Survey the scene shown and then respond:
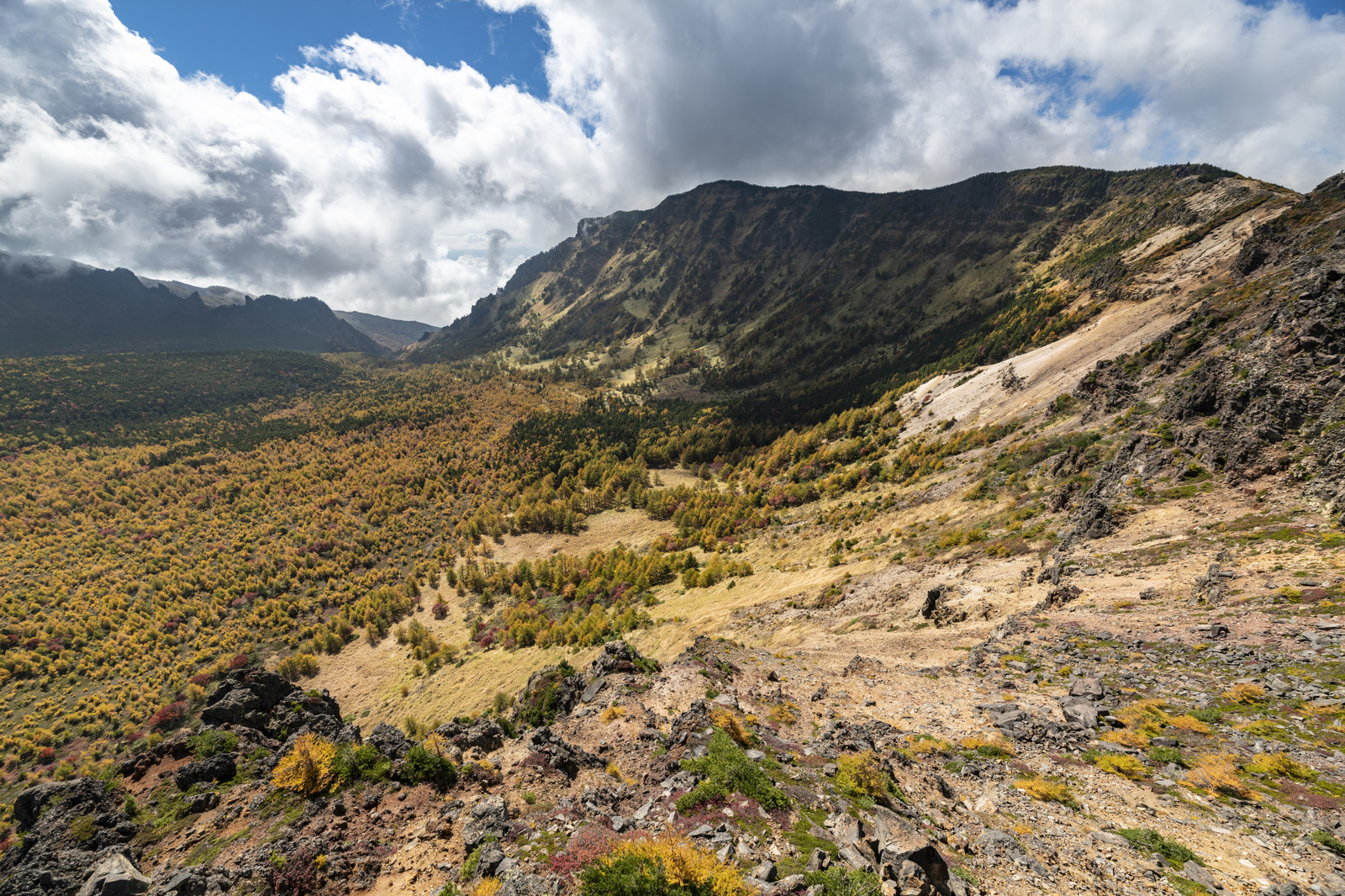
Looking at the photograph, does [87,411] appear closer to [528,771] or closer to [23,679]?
[23,679]

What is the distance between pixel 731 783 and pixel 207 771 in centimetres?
1860

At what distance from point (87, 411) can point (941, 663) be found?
24803cm

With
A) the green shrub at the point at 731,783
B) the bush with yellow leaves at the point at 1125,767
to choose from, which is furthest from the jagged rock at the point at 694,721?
the bush with yellow leaves at the point at 1125,767

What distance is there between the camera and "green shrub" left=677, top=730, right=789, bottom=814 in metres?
12.4

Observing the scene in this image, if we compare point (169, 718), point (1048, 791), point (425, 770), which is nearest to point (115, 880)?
point (425, 770)

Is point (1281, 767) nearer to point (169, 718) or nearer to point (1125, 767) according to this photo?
point (1125, 767)

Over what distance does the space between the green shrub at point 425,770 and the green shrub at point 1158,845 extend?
20.1 meters

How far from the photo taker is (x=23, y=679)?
54312 millimetres

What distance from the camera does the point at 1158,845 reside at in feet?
32.2

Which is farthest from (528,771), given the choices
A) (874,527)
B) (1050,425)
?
(1050,425)

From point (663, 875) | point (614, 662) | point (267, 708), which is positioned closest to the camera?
point (663, 875)

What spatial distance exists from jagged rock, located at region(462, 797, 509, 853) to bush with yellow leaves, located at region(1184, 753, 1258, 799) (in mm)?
19148

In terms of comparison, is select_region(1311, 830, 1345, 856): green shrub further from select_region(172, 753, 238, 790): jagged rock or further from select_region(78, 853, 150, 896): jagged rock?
select_region(172, 753, 238, 790): jagged rock

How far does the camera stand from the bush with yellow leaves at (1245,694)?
13.6 m
